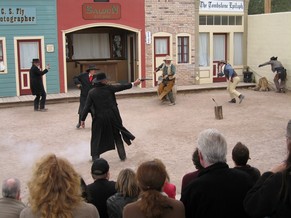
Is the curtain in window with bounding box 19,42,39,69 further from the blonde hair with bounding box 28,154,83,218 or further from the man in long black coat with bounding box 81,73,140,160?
the blonde hair with bounding box 28,154,83,218

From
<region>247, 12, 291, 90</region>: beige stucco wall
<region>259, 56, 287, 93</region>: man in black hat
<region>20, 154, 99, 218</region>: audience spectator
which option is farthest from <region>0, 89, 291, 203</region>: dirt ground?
<region>20, 154, 99, 218</region>: audience spectator

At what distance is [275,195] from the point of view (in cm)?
283

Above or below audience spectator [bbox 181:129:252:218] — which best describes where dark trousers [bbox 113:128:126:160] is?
below

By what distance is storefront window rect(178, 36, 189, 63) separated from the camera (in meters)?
20.0

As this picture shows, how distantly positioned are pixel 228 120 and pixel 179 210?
10278 millimetres

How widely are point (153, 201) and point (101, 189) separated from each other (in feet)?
4.41

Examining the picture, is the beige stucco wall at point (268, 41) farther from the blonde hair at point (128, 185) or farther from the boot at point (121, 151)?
the blonde hair at point (128, 185)

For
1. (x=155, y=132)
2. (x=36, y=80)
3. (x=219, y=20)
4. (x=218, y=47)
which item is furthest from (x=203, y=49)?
A: (x=155, y=132)

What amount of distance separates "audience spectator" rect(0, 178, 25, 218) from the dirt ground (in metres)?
3.56

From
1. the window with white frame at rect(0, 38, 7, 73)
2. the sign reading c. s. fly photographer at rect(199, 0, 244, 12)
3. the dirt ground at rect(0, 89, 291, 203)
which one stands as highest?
the sign reading c. s. fly photographer at rect(199, 0, 244, 12)

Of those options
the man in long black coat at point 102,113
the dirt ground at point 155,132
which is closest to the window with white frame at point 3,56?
the dirt ground at point 155,132

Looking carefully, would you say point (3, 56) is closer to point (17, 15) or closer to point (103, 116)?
point (17, 15)

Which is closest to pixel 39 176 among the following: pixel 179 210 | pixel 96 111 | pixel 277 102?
pixel 179 210

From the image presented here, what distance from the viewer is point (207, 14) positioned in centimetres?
2034
